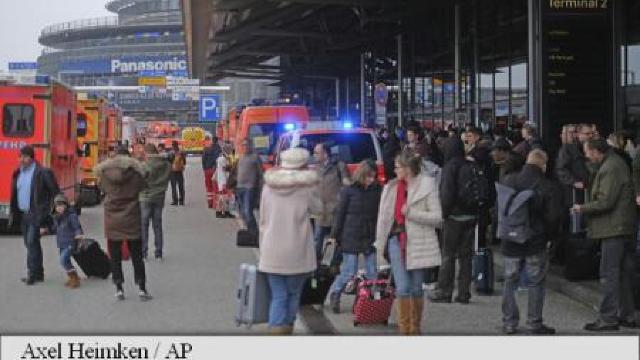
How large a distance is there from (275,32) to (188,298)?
21.8 metres

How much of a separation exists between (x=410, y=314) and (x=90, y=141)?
18.9m

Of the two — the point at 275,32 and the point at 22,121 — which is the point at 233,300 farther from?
the point at 275,32

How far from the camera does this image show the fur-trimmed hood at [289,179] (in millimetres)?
7406

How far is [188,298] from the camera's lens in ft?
35.9

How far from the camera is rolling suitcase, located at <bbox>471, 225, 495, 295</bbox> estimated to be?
10.9 meters

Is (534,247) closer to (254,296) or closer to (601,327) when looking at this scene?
(601,327)

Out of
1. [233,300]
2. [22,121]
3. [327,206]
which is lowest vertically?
[233,300]

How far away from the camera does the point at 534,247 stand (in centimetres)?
854

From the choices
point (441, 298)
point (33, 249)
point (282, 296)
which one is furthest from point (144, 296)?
point (282, 296)

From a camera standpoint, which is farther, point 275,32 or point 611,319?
point 275,32

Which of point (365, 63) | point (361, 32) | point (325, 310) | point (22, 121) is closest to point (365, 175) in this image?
point (325, 310)

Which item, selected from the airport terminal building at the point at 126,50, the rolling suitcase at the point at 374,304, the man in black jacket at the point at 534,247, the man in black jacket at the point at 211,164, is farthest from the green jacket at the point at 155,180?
the airport terminal building at the point at 126,50

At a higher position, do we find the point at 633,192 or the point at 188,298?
the point at 633,192

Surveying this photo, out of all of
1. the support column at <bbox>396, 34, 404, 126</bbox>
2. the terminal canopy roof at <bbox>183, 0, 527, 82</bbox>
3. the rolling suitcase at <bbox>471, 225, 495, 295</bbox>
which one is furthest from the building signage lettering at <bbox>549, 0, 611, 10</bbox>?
the support column at <bbox>396, 34, 404, 126</bbox>
